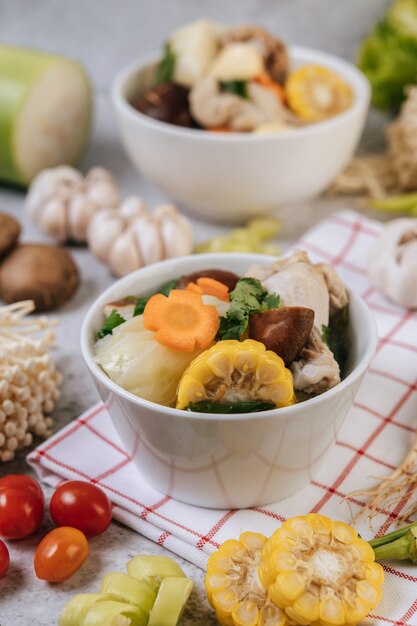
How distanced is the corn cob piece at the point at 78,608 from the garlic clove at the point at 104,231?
1.05m

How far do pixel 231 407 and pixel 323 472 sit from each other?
0.91ft

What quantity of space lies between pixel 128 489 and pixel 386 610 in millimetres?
441

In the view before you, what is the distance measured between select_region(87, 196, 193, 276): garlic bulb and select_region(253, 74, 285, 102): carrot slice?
41cm

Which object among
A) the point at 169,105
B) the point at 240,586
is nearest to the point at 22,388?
the point at 240,586

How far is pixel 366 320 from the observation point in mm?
1362

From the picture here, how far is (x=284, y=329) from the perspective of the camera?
4.03ft

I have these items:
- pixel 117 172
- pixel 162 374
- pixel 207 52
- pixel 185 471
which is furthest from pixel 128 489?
pixel 117 172

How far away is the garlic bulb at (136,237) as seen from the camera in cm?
199

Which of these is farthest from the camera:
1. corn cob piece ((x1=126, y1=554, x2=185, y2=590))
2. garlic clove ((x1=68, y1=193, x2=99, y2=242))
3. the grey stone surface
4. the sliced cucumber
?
the grey stone surface

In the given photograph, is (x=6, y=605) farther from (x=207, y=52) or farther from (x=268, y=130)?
(x=207, y=52)

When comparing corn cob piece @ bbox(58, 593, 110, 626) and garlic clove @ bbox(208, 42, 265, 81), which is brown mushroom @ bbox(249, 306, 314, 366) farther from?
garlic clove @ bbox(208, 42, 265, 81)

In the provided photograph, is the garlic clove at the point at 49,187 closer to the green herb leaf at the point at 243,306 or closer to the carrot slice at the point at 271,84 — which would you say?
the carrot slice at the point at 271,84

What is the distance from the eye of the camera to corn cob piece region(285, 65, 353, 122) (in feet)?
7.11

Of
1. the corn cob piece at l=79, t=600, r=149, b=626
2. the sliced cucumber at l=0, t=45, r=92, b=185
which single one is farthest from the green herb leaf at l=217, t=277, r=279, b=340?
the sliced cucumber at l=0, t=45, r=92, b=185
